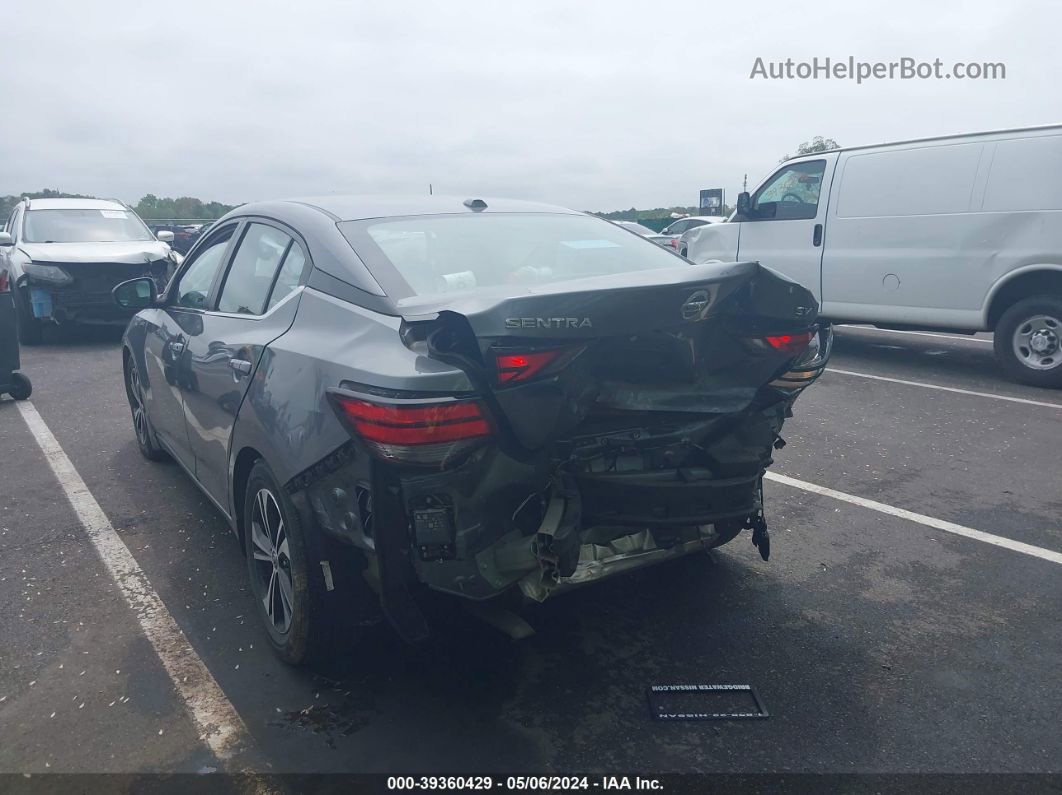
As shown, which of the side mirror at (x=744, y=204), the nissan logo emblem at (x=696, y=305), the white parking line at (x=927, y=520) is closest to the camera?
the nissan logo emblem at (x=696, y=305)

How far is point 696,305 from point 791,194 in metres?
7.63

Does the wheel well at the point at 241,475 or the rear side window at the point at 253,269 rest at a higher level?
the rear side window at the point at 253,269

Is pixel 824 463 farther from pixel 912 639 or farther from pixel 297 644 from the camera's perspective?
pixel 297 644

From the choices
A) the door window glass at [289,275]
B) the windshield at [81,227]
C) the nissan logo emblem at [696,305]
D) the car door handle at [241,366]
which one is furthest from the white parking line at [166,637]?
the windshield at [81,227]

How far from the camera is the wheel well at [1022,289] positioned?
7.61m

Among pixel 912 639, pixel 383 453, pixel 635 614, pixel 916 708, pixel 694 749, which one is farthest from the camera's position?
pixel 635 614

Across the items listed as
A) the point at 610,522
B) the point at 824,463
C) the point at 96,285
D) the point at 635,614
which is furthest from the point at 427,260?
the point at 96,285

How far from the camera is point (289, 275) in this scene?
131 inches

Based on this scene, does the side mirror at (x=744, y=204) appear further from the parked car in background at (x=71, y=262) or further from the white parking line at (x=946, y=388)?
the parked car in background at (x=71, y=262)

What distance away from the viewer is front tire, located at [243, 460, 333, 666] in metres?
2.86

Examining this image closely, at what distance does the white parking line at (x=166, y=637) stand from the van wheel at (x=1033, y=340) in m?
7.66

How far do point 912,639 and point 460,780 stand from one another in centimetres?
189

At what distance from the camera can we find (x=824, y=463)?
5500 mm

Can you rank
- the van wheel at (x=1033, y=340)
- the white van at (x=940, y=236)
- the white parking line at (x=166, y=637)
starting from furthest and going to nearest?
the van wheel at (x=1033, y=340) < the white van at (x=940, y=236) < the white parking line at (x=166, y=637)
